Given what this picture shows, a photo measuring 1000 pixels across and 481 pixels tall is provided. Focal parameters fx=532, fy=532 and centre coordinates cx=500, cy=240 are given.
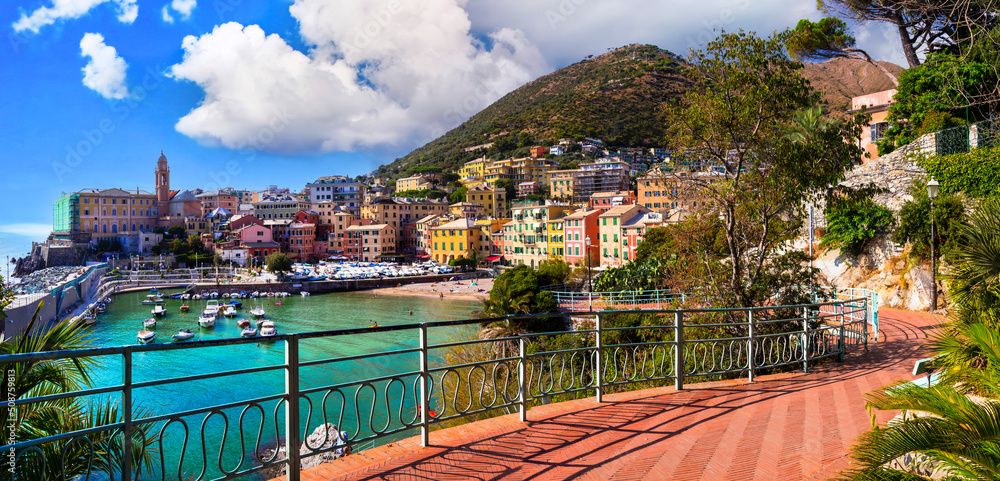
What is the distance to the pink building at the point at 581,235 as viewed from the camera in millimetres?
54344

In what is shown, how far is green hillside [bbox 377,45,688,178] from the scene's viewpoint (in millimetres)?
119000

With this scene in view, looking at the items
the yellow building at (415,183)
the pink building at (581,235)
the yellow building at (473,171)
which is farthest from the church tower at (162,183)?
the pink building at (581,235)

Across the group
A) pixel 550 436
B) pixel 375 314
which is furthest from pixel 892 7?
pixel 375 314

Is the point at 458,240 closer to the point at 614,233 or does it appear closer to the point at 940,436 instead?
the point at 614,233

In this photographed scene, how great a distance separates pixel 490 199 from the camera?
309 feet

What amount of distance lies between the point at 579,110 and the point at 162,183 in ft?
295

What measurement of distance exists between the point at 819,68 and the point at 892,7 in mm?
54373

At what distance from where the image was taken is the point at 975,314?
4723 mm

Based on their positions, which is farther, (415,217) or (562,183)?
(562,183)

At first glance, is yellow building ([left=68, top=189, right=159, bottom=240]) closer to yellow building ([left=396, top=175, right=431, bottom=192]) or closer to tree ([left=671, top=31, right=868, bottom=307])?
yellow building ([left=396, top=175, right=431, bottom=192])

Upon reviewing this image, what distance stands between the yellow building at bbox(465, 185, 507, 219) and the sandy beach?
31049 millimetres

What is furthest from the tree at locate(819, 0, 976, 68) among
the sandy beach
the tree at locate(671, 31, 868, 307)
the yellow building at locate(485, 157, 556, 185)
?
the yellow building at locate(485, 157, 556, 185)

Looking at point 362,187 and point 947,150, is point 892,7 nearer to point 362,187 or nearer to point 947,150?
point 947,150

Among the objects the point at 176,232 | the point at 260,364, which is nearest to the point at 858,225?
the point at 260,364
